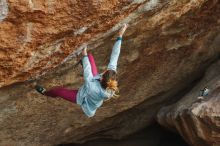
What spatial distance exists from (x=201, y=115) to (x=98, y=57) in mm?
1940

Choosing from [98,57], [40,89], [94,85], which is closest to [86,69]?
[94,85]

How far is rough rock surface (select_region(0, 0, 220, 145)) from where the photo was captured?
5.76 meters

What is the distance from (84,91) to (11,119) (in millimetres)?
2114

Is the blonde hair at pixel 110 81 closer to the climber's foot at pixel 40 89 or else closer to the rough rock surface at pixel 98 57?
the rough rock surface at pixel 98 57

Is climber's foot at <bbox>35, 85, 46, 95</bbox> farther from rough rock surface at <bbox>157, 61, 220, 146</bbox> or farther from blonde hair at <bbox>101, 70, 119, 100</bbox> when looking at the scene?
rough rock surface at <bbox>157, 61, 220, 146</bbox>

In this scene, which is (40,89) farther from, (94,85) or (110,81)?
(110,81)

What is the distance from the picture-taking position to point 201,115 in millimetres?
7371

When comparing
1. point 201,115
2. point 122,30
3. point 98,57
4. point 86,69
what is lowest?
point 201,115

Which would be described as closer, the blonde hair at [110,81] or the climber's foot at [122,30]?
the blonde hair at [110,81]

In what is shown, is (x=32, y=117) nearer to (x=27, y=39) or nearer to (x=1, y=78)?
(x=1, y=78)

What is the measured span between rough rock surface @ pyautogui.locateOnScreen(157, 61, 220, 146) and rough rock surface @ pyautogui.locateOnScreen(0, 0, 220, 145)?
21.9 inches

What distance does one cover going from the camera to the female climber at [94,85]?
5.64 m

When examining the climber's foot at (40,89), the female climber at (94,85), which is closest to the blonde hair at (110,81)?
the female climber at (94,85)

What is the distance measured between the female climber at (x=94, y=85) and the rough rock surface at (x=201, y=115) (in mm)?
2018
